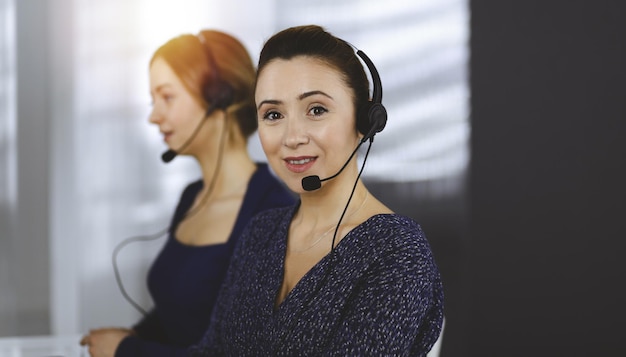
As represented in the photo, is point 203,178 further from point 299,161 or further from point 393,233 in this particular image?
point 393,233

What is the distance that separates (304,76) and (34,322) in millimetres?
1208

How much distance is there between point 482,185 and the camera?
9.15ft

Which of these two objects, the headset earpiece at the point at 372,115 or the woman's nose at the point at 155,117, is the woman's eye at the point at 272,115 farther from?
the woman's nose at the point at 155,117

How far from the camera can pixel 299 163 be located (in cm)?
132

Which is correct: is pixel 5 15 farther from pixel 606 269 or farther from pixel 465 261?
pixel 606 269

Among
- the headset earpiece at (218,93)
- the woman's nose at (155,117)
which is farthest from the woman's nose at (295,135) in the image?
the woman's nose at (155,117)

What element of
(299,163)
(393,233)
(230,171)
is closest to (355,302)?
(393,233)

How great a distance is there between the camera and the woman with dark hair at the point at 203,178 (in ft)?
6.18

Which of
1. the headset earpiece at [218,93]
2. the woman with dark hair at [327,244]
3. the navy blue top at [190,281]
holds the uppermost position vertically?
the headset earpiece at [218,93]

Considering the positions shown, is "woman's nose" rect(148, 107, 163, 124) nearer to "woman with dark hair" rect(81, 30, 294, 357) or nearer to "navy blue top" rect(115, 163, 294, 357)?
"woman with dark hair" rect(81, 30, 294, 357)

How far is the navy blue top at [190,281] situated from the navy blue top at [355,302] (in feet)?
1.49

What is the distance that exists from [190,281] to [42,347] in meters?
0.46

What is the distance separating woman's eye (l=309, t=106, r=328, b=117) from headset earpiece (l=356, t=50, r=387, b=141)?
60mm

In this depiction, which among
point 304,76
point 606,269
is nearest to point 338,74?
Result: point 304,76
